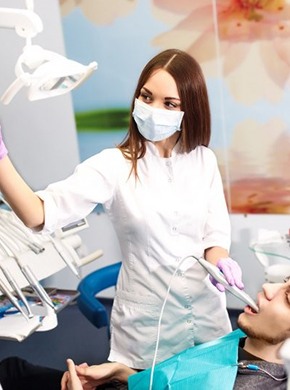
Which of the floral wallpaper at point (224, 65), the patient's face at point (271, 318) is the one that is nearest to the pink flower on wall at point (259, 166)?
the floral wallpaper at point (224, 65)

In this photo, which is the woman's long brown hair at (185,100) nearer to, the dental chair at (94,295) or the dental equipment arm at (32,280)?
the dental equipment arm at (32,280)

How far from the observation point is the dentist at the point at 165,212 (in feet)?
4.63

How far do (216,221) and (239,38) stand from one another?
1.25m

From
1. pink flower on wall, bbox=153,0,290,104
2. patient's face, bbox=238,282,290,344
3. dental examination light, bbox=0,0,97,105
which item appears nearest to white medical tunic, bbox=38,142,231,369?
patient's face, bbox=238,282,290,344

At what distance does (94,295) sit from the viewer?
210 centimetres

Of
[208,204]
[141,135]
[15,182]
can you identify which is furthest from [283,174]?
[15,182]

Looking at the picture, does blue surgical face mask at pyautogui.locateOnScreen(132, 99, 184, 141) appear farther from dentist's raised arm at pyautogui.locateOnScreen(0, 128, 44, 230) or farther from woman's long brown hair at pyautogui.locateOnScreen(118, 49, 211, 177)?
dentist's raised arm at pyautogui.locateOnScreen(0, 128, 44, 230)

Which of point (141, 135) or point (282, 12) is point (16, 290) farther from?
point (282, 12)

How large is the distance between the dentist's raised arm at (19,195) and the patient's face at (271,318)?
62 cm

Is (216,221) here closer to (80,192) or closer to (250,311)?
(250,311)

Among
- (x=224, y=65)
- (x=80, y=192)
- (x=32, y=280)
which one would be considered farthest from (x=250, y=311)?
(x=224, y=65)

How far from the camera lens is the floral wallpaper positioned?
2.42m

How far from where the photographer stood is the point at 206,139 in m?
1.55

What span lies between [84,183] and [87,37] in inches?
64.4
